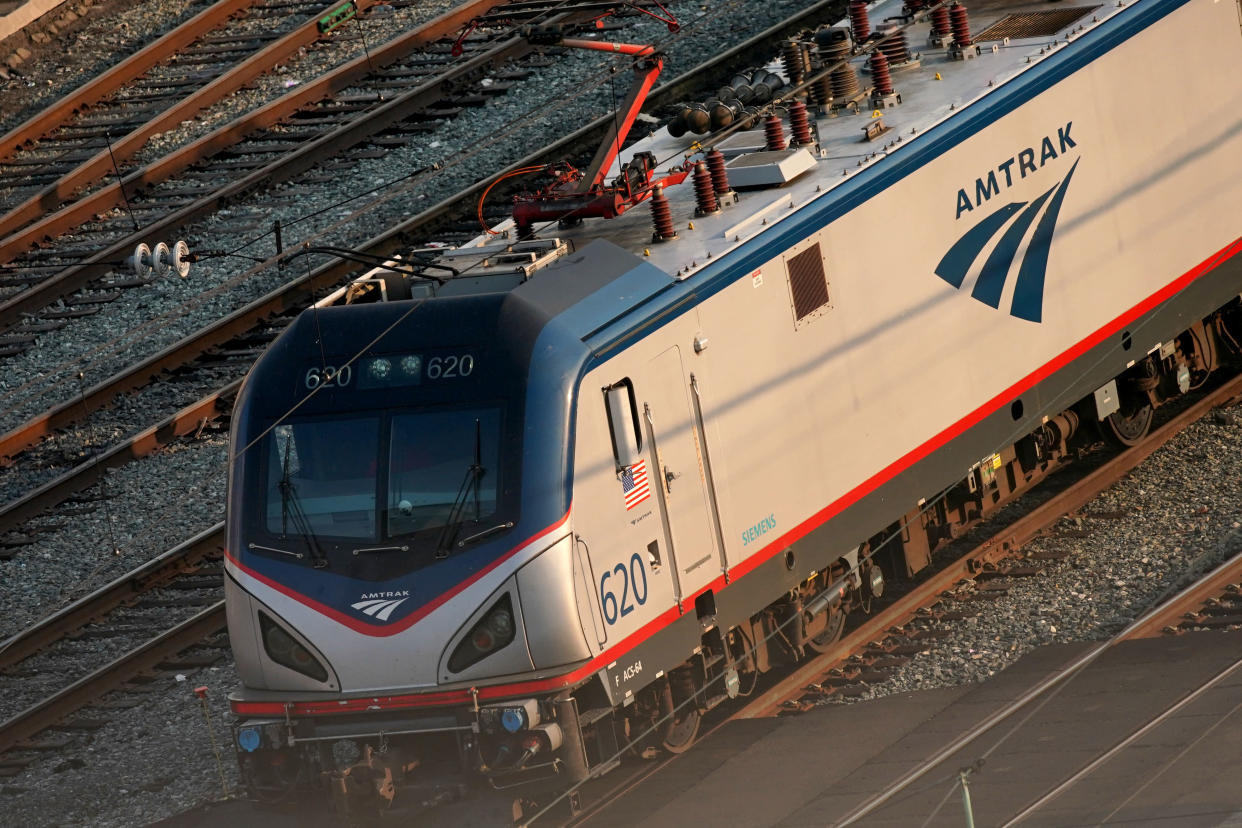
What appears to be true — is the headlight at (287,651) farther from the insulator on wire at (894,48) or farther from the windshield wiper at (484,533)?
the insulator on wire at (894,48)

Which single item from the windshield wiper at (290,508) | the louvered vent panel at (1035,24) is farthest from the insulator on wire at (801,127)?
the windshield wiper at (290,508)

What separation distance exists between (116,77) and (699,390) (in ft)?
40.7

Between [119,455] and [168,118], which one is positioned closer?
[119,455]

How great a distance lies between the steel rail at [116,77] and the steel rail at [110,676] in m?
8.72

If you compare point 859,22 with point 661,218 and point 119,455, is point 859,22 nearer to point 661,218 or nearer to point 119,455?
point 661,218

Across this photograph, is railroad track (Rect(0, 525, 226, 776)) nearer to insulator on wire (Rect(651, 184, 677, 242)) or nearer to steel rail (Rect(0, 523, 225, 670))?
steel rail (Rect(0, 523, 225, 670))

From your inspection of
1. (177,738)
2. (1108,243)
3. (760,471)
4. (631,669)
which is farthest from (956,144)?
(177,738)

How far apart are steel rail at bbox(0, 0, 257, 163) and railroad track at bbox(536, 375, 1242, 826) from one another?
38.7 ft

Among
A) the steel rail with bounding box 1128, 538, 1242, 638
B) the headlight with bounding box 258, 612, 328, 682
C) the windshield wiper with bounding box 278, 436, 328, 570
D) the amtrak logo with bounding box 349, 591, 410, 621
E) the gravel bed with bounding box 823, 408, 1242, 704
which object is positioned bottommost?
the gravel bed with bounding box 823, 408, 1242, 704

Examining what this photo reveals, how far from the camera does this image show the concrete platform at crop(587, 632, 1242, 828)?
9555 millimetres

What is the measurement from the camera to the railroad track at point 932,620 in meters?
11.8

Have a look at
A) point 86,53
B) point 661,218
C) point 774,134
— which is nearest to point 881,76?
point 774,134

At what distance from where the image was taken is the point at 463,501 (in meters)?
10.8

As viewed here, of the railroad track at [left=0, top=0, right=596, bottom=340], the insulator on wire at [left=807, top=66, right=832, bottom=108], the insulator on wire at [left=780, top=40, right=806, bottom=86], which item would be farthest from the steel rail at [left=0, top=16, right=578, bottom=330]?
the insulator on wire at [left=807, top=66, right=832, bottom=108]
